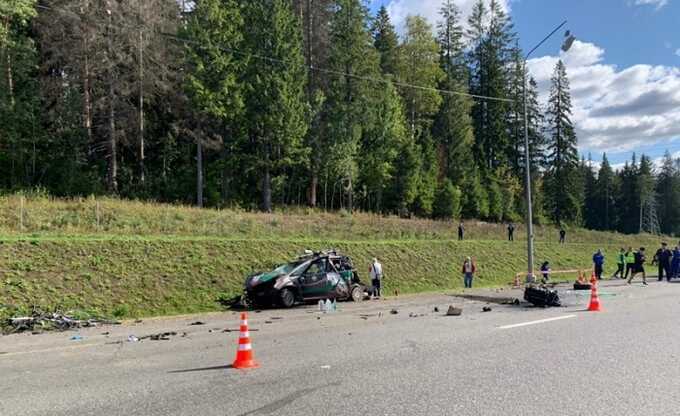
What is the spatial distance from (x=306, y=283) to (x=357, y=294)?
2408 mm

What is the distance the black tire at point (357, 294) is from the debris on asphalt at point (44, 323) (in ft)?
27.5

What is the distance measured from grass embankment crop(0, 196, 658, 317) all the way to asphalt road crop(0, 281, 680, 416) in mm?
3730

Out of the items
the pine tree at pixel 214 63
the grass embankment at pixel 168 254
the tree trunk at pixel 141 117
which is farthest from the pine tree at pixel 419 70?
the tree trunk at pixel 141 117

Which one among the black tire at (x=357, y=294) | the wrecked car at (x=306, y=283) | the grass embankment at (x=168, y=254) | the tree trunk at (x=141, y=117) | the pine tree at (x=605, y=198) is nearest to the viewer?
the grass embankment at (x=168, y=254)

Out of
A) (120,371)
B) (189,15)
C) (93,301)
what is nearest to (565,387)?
(120,371)

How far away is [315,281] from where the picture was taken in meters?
16.2

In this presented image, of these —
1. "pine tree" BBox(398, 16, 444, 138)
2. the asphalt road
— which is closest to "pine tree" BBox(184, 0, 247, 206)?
"pine tree" BBox(398, 16, 444, 138)

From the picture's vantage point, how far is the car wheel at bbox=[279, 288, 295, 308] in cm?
1516

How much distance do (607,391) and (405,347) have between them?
328 cm

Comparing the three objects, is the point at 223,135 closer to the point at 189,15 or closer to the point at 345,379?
the point at 189,15

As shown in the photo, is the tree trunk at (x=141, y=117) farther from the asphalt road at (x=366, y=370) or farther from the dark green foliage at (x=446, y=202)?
the dark green foliage at (x=446, y=202)

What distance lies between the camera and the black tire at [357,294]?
17250 millimetres

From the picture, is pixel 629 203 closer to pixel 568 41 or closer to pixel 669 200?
pixel 669 200

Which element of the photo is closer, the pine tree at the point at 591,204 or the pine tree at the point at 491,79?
the pine tree at the point at 491,79
